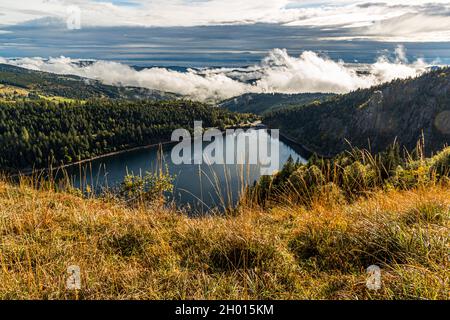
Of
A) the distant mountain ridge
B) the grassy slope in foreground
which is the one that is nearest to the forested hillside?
the distant mountain ridge

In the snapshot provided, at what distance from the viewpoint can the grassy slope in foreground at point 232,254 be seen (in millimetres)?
3236

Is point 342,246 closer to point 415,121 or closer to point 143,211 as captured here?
point 143,211

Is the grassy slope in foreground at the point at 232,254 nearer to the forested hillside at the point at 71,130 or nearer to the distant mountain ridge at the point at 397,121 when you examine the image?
the forested hillside at the point at 71,130

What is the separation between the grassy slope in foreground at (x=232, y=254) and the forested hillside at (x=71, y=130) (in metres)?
126

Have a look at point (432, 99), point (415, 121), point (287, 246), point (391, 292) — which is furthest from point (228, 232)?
point (432, 99)

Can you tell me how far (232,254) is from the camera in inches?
164

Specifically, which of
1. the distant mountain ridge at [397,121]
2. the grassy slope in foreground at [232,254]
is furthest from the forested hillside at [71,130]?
the grassy slope in foreground at [232,254]

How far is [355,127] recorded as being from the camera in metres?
188

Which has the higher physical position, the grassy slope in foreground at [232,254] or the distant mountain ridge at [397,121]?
the grassy slope in foreground at [232,254]

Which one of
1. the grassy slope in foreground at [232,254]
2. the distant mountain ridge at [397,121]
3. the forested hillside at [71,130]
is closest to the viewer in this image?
→ the grassy slope in foreground at [232,254]

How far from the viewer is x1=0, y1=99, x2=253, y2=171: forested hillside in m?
122

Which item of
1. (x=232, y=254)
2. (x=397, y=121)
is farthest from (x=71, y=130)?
(x=232, y=254)

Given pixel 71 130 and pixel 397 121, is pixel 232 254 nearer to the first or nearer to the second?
pixel 71 130
